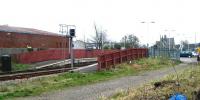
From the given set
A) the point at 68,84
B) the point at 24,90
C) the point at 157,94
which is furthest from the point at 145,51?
the point at 157,94

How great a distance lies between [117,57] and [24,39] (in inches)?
1649

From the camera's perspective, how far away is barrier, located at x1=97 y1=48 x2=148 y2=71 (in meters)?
31.8

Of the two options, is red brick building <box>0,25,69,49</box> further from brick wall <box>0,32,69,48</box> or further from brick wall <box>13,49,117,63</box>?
brick wall <box>13,49,117,63</box>

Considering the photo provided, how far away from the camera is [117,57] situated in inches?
1443

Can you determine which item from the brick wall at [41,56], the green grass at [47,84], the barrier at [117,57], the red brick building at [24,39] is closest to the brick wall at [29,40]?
the red brick building at [24,39]

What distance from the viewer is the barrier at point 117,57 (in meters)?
31.8

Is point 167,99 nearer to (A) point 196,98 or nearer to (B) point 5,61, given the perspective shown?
(A) point 196,98

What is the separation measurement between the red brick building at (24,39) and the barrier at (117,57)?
27.9 meters

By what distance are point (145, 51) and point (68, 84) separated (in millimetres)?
27644

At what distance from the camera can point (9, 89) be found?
784 inches

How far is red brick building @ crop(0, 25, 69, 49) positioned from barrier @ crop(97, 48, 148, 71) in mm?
27943

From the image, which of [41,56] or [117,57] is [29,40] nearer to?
[41,56]

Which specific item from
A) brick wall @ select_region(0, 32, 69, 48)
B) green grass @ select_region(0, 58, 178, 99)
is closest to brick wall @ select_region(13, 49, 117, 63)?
brick wall @ select_region(0, 32, 69, 48)

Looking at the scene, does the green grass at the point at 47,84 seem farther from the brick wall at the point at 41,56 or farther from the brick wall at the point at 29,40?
the brick wall at the point at 29,40
